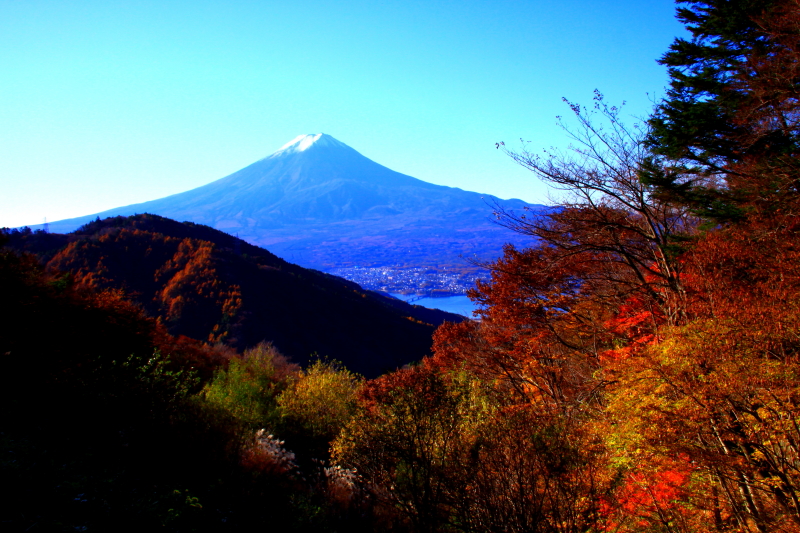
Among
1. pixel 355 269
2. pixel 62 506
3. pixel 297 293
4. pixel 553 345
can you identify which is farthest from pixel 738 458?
pixel 355 269

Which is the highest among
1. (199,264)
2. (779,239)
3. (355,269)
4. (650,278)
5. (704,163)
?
(704,163)

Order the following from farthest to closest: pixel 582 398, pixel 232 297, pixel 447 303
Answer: pixel 447 303 < pixel 232 297 < pixel 582 398

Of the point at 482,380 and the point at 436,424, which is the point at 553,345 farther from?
the point at 436,424

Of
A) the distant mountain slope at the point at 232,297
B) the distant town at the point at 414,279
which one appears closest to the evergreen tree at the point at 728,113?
the distant mountain slope at the point at 232,297

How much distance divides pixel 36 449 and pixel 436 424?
7.91 metres

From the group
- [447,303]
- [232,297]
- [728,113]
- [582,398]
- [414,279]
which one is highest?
[728,113]

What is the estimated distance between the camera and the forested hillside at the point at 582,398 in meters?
6.34

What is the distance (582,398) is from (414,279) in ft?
393

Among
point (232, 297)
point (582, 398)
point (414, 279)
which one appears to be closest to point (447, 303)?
point (414, 279)

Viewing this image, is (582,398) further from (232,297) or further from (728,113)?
(232,297)

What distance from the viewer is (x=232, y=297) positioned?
1953 inches

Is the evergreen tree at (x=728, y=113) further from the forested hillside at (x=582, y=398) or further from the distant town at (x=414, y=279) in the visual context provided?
the distant town at (x=414, y=279)

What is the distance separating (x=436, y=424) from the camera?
9570mm

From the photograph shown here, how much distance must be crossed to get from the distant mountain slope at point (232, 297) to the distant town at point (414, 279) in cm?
4431
